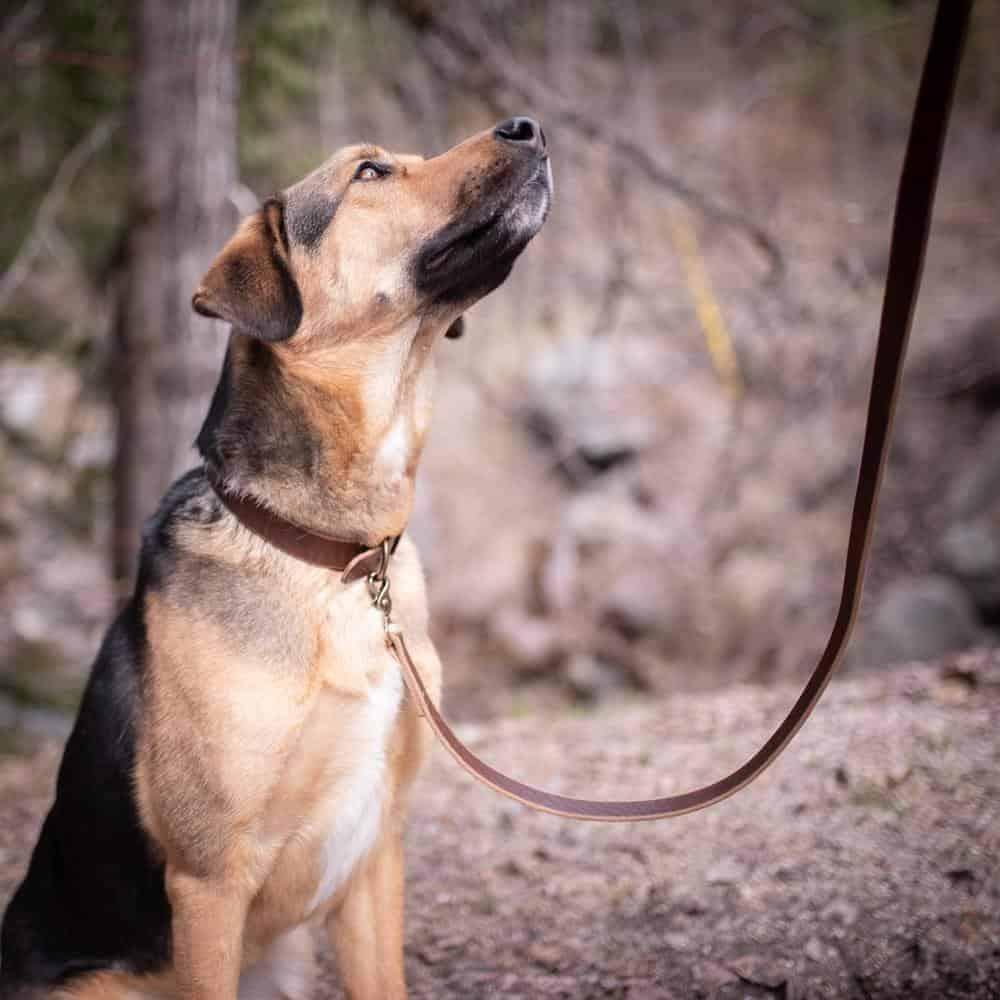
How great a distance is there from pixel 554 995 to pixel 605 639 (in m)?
7.75

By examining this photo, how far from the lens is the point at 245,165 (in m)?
7.43

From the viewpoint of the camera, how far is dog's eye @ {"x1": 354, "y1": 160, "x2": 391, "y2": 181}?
3.08 meters

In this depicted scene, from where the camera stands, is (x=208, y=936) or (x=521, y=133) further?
(x=521, y=133)

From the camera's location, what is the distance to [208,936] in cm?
250

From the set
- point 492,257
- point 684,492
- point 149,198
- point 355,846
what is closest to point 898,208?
point 492,257

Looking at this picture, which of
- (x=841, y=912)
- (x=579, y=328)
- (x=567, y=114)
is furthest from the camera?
(x=579, y=328)

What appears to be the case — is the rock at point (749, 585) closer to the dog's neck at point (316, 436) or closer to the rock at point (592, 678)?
the rock at point (592, 678)

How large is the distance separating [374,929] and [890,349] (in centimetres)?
224

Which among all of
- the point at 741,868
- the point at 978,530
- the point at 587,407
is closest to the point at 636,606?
the point at 587,407

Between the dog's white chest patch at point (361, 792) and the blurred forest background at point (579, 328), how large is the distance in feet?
11.2

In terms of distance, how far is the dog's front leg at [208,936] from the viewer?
2498 millimetres

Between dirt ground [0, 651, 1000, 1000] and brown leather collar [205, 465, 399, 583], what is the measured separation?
1.62 metres

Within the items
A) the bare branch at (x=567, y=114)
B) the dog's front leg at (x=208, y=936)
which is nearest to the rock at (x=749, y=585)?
the bare branch at (x=567, y=114)

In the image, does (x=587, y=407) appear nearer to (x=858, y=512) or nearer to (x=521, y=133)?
(x=521, y=133)
